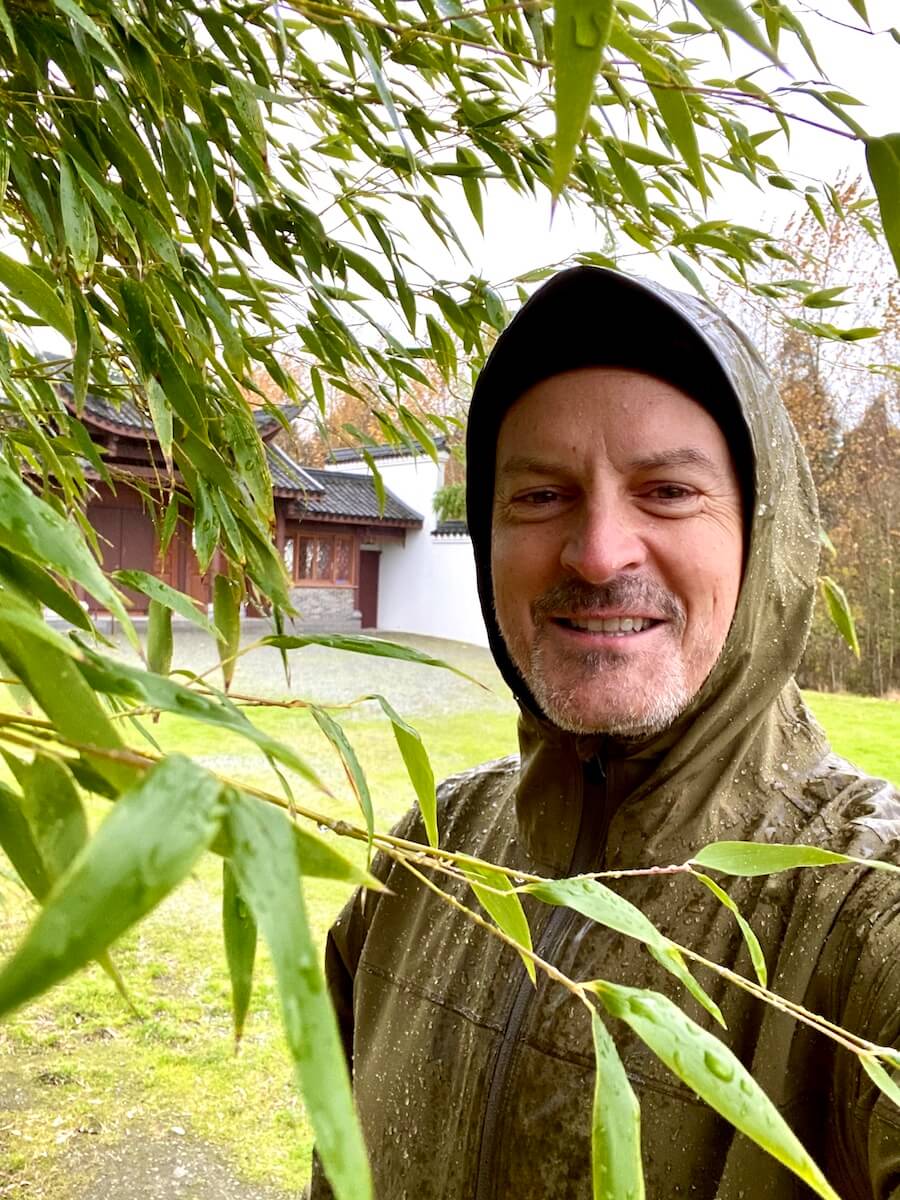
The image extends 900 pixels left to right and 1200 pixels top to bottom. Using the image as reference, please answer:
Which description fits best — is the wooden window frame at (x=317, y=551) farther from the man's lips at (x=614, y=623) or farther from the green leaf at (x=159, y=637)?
the green leaf at (x=159, y=637)

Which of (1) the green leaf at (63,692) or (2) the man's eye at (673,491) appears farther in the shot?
(2) the man's eye at (673,491)

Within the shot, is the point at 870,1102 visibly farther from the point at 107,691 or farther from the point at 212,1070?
the point at 212,1070

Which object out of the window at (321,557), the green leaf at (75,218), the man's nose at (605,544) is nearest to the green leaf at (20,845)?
the green leaf at (75,218)

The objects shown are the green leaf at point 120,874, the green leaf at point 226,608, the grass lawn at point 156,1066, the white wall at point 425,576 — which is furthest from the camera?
the white wall at point 425,576

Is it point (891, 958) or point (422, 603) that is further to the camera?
point (422, 603)

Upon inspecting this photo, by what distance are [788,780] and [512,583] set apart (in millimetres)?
321

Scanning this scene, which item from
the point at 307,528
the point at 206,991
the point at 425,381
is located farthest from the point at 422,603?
the point at 425,381

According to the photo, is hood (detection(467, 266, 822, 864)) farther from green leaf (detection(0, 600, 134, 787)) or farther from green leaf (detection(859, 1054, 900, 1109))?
green leaf (detection(0, 600, 134, 787))

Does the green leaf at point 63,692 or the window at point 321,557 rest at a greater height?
the window at point 321,557

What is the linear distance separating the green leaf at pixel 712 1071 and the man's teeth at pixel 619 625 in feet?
1.68

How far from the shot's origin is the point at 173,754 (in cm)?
27

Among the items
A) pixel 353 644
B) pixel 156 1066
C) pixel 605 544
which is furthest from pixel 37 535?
pixel 156 1066

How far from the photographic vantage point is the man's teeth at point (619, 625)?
0.87m

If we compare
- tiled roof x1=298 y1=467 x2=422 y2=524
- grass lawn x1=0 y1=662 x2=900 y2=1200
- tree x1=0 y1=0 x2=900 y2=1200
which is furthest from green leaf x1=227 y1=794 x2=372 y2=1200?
tiled roof x1=298 y1=467 x2=422 y2=524
